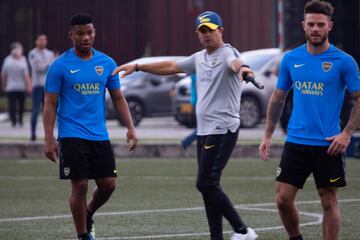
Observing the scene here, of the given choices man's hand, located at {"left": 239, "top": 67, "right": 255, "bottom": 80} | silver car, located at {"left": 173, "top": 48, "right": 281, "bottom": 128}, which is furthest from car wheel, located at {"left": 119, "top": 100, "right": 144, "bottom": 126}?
man's hand, located at {"left": 239, "top": 67, "right": 255, "bottom": 80}

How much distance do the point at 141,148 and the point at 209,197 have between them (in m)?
11.0

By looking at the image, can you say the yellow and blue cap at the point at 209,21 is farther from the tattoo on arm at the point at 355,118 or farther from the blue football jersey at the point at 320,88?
the tattoo on arm at the point at 355,118

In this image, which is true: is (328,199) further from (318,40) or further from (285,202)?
(318,40)

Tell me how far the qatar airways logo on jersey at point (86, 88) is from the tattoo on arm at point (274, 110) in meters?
1.61

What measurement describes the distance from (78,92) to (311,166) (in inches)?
85.3

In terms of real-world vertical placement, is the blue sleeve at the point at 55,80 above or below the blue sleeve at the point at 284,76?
below

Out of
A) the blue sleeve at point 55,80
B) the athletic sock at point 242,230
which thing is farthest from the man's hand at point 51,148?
the athletic sock at point 242,230

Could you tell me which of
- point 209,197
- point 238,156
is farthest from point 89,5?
point 209,197

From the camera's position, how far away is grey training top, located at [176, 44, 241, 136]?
10.6 metres

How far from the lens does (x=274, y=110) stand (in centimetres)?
985

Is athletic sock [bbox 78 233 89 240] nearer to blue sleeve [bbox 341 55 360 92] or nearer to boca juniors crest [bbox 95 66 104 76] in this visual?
boca juniors crest [bbox 95 66 104 76]

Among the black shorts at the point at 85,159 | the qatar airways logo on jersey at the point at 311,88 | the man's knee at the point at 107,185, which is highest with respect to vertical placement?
the qatar airways logo on jersey at the point at 311,88

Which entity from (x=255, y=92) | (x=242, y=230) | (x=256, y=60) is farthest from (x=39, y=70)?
(x=242, y=230)

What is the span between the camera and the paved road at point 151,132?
83.1 feet
